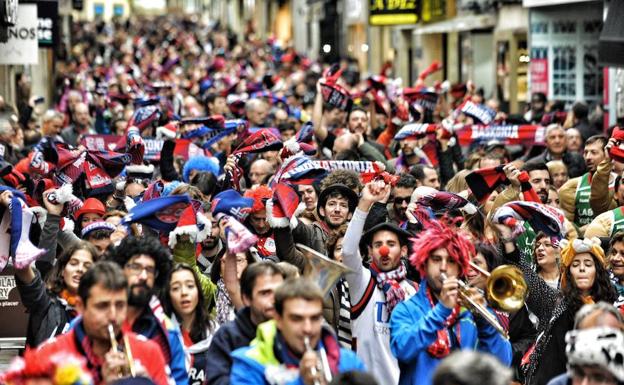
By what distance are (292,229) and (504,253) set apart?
1419mm

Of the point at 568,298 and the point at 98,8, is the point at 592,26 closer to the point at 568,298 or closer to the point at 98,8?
the point at 568,298

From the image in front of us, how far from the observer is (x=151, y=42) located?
7625 cm

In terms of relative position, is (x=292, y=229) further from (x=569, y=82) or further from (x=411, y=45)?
(x=411, y=45)

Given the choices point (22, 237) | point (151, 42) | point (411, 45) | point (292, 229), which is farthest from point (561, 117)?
point (151, 42)

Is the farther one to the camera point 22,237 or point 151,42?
point 151,42

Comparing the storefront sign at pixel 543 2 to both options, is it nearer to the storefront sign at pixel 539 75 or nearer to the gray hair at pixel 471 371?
the storefront sign at pixel 539 75

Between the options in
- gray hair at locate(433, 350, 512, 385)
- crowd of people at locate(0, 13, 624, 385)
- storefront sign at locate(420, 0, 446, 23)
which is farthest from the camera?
storefront sign at locate(420, 0, 446, 23)

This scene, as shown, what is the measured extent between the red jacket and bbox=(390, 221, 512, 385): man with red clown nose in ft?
5.03

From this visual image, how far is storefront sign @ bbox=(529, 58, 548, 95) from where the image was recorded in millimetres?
28984

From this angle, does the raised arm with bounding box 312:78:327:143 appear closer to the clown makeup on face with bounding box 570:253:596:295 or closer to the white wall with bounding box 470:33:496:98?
the clown makeup on face with bounding box 570:253:596:295

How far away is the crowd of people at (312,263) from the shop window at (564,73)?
11.9 m

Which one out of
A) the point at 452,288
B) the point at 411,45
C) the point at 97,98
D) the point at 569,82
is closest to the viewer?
the point at 452,288

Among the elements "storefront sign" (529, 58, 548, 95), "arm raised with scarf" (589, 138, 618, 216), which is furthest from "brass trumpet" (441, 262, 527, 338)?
"storefront sign" (529, 58, 548, 95)

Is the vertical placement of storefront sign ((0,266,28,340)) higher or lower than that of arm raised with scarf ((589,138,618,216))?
lower
